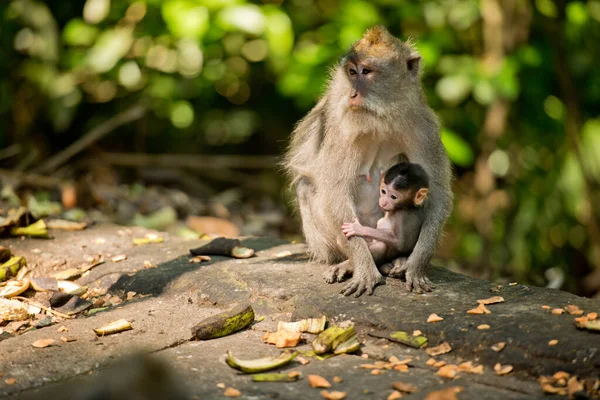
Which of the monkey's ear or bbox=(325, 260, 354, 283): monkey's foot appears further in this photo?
the monkey's ear

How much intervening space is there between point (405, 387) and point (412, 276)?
1356mm

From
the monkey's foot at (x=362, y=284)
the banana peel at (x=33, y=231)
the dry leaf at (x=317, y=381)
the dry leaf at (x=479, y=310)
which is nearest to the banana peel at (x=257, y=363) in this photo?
the dry leaf at (x=317, y=381)

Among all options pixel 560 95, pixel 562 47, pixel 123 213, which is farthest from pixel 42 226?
pixel 560 95

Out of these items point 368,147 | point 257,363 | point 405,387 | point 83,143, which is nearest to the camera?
point 405,387

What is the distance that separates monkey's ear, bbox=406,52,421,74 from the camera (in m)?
5.07

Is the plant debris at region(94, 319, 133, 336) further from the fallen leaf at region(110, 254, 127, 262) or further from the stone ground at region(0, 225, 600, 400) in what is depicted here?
the fallen leaf at region(110, 254, 127, 262)

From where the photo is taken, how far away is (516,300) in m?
4.14

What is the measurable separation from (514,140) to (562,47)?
1.55m

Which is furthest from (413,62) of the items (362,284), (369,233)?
(362,284)

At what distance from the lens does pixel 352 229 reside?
4.84 meters

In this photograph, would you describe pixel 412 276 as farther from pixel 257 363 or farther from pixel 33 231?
pixel 33 231

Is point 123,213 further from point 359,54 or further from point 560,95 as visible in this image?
point 560,95

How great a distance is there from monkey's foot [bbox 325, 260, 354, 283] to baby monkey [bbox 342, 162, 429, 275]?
186 mm

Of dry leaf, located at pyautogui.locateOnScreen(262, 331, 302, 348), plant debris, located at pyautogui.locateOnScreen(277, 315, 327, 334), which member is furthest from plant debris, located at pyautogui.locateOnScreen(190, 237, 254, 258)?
dry leaf, located at pyautogui.locateOnScreen(262, 331, 302, 348)
